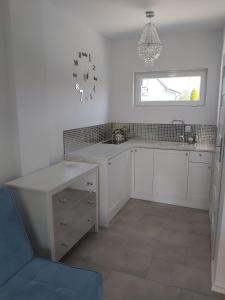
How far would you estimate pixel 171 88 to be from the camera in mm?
4012

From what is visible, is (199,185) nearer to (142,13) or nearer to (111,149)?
(111,149)

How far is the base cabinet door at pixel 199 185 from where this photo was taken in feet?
11.2

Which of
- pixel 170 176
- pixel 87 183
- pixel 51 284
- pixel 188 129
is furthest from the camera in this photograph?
pixel 188 129

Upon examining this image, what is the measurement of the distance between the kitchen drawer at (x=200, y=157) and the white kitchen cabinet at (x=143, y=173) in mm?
585

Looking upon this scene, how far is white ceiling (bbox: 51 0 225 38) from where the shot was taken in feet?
8.34

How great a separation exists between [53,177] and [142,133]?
2.35 metres

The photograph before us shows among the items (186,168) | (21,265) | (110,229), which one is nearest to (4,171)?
(21,265)

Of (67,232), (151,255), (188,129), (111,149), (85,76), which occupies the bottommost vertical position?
(151,255)

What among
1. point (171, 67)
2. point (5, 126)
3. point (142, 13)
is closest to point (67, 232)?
point (5, 126)

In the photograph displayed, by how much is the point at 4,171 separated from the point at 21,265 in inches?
34.4

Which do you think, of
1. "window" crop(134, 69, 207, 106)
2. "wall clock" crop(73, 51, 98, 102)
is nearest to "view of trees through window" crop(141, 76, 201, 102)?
"window" crop(134, 69, 207, 106)

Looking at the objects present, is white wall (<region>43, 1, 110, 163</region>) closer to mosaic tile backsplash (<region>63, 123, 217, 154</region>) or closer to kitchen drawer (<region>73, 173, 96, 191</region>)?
mosaic tile backsplash (<region>63, 123, 217, 154</region>)

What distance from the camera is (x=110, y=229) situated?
2957 millimetres

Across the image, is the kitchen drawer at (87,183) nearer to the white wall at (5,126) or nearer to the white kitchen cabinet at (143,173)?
the white wall at (5,126)
